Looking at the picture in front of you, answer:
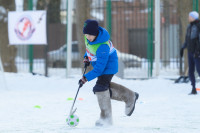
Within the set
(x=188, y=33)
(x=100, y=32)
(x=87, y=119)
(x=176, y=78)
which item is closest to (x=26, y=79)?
(x=176, y=78)

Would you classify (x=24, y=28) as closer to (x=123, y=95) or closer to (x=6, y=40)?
(x=6, y=40)

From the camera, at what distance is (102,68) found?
227 inches

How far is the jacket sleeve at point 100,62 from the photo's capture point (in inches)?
226

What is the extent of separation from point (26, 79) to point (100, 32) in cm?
774

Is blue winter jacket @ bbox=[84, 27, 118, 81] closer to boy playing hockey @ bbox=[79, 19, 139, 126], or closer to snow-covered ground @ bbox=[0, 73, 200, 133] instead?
boy playing hockey @ bbox=[79, 19, 139, 126]

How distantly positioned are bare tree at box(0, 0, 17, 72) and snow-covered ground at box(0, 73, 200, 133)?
152cm

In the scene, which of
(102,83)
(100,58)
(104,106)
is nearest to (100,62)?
(100,58)

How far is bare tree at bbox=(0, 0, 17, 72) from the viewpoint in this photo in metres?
14.6

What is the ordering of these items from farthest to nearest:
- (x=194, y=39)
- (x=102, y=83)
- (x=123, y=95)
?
1. (x=194, y=39)
2. (x=123, y=95)
3. (x=102, y=83)

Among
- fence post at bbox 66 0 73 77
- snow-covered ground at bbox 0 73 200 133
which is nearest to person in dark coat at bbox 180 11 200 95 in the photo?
snow-covered ground at bbox 0 73 200 133

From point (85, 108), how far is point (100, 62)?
2.65 metres

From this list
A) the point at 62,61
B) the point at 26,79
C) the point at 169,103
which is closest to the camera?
the point at 169,103

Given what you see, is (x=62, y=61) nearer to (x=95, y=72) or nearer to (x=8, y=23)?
(x=8, y=23)

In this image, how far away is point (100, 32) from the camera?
586 cm
